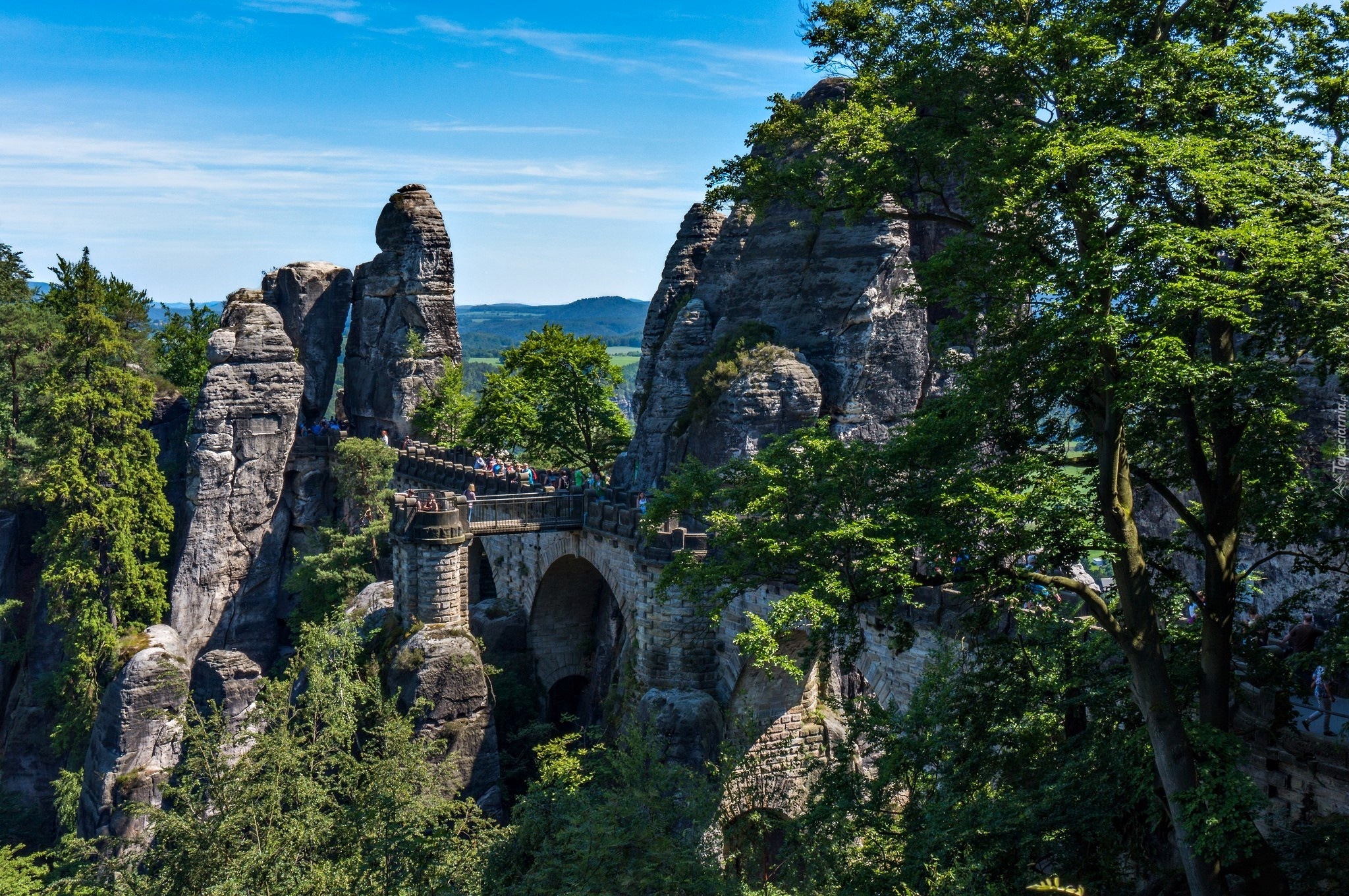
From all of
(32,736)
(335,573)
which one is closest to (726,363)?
(335,573)

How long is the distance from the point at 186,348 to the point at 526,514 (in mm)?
33731

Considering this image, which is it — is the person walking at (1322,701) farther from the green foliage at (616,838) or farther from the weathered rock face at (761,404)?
the weathered rock face at (761,404)

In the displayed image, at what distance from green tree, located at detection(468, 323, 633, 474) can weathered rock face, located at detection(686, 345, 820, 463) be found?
44.3 ft

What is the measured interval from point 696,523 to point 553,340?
20.1 meters

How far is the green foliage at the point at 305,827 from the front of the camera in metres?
19.6

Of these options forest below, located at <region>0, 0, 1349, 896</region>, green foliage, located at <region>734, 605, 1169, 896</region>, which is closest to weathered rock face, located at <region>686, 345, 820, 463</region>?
forest below, located at <region>0, 0, 1349, 896</region>

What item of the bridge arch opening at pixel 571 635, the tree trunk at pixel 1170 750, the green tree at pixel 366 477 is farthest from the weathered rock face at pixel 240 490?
the tree trunk at pixel 1170 750

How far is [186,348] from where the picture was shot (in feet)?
193

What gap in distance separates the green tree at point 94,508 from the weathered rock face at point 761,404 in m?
25.2

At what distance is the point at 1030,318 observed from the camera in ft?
47.1

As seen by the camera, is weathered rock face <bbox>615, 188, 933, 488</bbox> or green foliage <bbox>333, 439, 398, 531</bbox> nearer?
weathered rock face <bbox>615, 188, 933, 488</bbox>

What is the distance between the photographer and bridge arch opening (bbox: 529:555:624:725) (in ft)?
117

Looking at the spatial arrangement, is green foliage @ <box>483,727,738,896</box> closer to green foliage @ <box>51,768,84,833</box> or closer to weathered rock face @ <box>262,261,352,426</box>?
green foliage @ <box>51,768,84,833</box>

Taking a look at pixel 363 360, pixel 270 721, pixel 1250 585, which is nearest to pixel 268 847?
pixel 270 721
